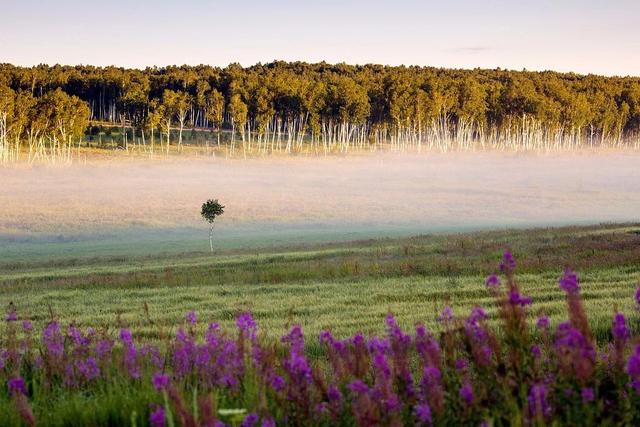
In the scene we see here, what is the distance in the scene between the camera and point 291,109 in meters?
147

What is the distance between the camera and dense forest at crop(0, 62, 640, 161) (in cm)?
12938

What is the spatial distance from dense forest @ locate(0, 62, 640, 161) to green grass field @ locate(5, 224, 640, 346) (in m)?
102

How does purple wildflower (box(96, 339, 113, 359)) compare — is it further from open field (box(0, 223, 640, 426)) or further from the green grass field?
the green grass field

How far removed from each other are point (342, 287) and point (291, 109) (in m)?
129

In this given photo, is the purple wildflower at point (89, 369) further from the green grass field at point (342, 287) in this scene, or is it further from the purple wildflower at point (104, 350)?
the green grass field at point (342, 287)

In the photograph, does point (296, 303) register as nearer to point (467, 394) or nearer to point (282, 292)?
point (282, 292)

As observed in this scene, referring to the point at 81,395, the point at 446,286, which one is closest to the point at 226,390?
the point at 81,395

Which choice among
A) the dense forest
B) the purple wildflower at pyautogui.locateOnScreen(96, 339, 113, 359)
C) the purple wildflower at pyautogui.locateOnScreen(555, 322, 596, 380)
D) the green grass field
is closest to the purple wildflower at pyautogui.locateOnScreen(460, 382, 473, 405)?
the purple wildflower at pyautogui.locateOnScreen(555, 322, 596, 380)

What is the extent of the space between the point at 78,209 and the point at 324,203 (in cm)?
2734

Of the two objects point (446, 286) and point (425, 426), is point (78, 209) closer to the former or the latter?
point (446, 286)

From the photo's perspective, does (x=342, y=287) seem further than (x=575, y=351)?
Yes

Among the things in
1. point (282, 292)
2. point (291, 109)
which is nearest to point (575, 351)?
point (282, 292)

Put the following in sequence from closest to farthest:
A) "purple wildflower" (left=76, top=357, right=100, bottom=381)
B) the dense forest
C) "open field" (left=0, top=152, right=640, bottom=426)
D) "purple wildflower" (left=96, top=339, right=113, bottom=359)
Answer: "open field" (left=0, top=152, right=640, bottom=426) < "purple wildflower" (left=76, top=357, right=100, bottom=381) < "purple wildflower" (left=96, top=339, right=113, bottom=359) < the dense forest

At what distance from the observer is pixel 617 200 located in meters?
85.8
